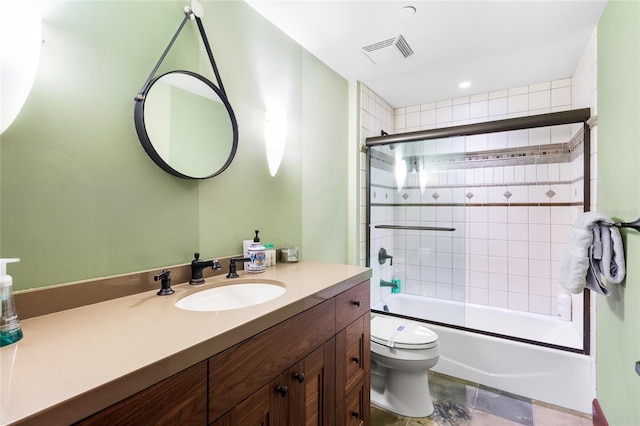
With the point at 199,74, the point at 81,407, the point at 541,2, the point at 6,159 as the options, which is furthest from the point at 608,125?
the point at 6,159

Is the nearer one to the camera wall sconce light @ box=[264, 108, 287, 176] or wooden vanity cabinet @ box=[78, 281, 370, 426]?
wooden vanity cabinet @ box=[78, 281, 370, 426]

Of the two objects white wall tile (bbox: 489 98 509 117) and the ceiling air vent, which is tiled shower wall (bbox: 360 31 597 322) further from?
the ceiling air vent

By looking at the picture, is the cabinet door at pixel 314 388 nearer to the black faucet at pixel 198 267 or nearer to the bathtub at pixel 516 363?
the black faucet at pixel 198 267

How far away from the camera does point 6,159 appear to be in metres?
0.79

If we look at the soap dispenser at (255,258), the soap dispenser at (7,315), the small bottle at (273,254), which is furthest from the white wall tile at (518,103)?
the soap dispenser at (7,315)

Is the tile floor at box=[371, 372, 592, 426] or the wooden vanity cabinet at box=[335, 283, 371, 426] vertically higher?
the wooden vanity cabinet at box=[335, 283, 371, 426]

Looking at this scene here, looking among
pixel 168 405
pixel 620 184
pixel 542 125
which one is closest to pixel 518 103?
pixel 542 125

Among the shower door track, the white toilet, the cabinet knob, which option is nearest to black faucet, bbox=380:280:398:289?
the shower door track

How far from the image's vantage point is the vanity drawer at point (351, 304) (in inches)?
47.6

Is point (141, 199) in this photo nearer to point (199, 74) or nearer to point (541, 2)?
point (199, 74)

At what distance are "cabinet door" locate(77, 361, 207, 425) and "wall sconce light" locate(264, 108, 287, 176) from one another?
3.81 feet

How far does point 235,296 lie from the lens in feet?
4.05

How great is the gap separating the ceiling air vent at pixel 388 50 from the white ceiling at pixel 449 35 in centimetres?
4

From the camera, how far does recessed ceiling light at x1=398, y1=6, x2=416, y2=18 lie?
1544mm
